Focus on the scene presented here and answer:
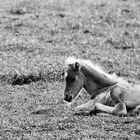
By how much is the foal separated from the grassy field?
0.38 meters

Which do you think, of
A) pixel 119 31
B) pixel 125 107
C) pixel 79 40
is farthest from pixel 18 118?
pixel 119 31

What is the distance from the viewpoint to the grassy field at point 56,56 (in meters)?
12.5

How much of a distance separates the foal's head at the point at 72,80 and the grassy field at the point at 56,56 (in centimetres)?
39

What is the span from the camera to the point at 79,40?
→ 23.5m

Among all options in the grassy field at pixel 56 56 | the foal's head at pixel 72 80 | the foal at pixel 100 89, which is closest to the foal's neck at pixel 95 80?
the foal at pixel 100 89

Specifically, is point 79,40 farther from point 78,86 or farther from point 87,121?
point 87,121

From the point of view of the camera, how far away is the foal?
13.6 meters

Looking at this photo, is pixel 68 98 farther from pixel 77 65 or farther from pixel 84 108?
pixel 77 65

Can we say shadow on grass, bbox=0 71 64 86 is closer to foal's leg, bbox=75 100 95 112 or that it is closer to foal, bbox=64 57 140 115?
foal, bbox=64 57 140 115

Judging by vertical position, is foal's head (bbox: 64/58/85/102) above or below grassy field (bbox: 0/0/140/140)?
above

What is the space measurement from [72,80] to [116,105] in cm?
126

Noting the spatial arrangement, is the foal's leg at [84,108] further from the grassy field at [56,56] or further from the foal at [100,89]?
the grassy field at [56,56]

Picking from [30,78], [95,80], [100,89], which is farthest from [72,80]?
[30,78]

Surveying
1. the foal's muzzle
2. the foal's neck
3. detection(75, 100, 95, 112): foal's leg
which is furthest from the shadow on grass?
detection(75, 100, 95, 112): foal's leg
